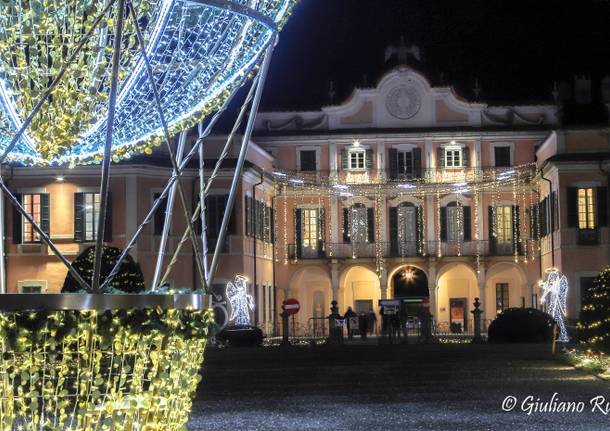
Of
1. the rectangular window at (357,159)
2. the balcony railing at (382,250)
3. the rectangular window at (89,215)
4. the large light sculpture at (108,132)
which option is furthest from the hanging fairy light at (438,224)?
the large light sculpture at (108,132)

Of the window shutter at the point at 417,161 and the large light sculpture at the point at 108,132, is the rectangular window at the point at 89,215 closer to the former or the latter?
the window shutter at the point at 417,161

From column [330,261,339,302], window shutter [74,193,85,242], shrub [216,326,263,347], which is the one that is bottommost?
shrub [216,326,263,347]

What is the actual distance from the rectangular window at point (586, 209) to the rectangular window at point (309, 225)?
11.3 metres

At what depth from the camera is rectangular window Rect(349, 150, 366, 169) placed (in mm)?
49906

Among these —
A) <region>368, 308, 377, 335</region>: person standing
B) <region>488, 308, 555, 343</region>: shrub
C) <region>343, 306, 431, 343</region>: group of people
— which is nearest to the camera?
<region>488, 308, 555, 343</region>: shrub

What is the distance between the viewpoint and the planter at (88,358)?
6762 mm

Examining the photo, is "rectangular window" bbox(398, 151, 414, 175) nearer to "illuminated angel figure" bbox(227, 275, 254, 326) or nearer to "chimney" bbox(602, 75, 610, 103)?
"chimney" bbox(602, 75, 610, 103)

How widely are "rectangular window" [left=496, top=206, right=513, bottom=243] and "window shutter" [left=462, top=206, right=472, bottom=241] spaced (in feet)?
3.49

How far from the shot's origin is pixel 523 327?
34.4 metres

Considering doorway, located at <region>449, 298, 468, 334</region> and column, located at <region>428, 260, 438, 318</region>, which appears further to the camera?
doorway, located at <region>449, 298, 468, 334</region>

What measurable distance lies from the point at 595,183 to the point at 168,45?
121 ft

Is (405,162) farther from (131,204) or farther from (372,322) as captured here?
(131,204)

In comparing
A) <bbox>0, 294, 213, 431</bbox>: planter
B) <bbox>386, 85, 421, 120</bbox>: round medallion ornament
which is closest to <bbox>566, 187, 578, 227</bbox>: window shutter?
<bbox>386, 85, 421, 120</bbox>: round medallion ornament

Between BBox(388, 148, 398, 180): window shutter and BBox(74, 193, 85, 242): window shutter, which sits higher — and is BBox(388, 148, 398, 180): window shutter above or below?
above
